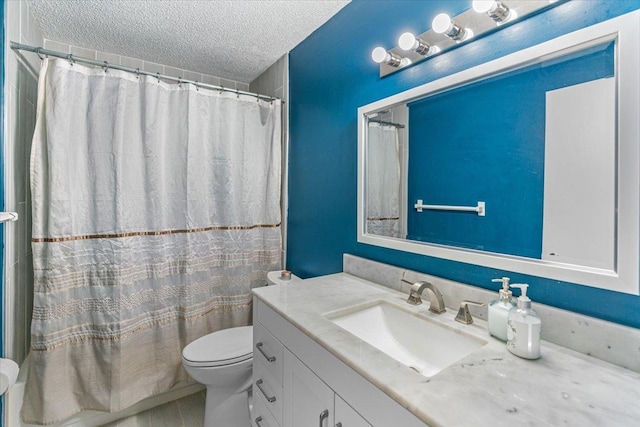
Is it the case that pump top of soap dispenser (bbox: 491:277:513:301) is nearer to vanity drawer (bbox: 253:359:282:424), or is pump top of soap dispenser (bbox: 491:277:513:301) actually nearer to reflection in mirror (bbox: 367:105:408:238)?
reflection in mirror (bbox: 367:105:408:238)

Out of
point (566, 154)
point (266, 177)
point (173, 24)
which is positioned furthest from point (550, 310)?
point (173, 24)

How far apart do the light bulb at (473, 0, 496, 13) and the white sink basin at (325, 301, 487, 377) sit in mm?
1002

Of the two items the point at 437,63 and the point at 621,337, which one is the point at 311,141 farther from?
the point at 621,337

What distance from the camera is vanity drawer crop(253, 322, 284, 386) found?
1039mm

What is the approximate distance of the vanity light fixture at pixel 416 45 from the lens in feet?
3.70

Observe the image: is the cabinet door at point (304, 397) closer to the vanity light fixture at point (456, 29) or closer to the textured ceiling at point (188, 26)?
the vanity light fixture at point (456, 29)

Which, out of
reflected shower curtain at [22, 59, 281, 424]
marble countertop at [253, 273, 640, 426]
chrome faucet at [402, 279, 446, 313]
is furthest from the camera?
reflected shower curtain at [22, 59, 281, 424]

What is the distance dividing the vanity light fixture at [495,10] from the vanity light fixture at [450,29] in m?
0.09

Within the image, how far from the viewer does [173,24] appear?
1715 mm

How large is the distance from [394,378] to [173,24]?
6.89 ft

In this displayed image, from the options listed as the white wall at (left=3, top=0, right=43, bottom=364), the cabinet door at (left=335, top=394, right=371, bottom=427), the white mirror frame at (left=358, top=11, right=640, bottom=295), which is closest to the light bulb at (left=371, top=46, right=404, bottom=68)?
the white mirror frame at (left=358, top=11, right=640, bottom=295)

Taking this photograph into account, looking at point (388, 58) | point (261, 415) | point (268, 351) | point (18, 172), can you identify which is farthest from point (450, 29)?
point (18, 172)

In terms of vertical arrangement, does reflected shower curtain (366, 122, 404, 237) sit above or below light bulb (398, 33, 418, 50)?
below

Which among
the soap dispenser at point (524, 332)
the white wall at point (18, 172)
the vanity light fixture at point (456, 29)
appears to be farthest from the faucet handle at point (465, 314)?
the white wall at point (18, 172)
